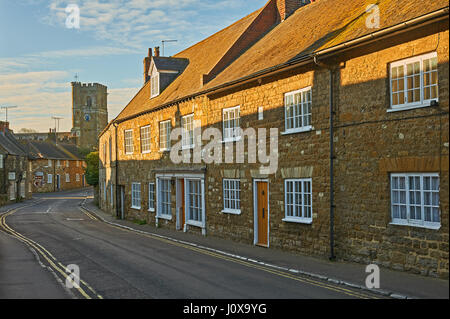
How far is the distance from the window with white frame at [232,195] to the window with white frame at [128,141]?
38.9ft

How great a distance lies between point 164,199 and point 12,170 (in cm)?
3407

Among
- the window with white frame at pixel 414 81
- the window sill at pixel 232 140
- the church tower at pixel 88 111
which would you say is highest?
the church tower at pixel 88 111

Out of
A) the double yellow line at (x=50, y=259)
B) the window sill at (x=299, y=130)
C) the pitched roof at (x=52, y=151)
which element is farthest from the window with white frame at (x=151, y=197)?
the pitched roof at (x=52, y=151)

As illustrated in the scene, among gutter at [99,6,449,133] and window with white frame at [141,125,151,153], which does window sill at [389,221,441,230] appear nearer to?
gutter at [99,6,449,133]

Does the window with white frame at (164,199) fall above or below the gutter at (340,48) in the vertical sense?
below

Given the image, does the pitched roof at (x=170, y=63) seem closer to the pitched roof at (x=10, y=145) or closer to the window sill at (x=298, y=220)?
the window sill at (x=298, y=220)

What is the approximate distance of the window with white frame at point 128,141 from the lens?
30.2m

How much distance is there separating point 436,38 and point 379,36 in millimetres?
1526

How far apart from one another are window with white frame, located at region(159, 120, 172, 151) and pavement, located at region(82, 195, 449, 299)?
662 centimetres

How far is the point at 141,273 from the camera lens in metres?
13.1

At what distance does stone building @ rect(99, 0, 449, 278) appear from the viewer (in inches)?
463

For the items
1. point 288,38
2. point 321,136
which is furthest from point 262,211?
point 288,38

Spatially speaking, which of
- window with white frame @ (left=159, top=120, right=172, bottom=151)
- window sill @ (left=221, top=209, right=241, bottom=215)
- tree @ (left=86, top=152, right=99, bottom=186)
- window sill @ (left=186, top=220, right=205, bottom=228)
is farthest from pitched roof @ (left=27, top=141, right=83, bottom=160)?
window sill @ (left=221, top=209, right=241, bottom=215)
